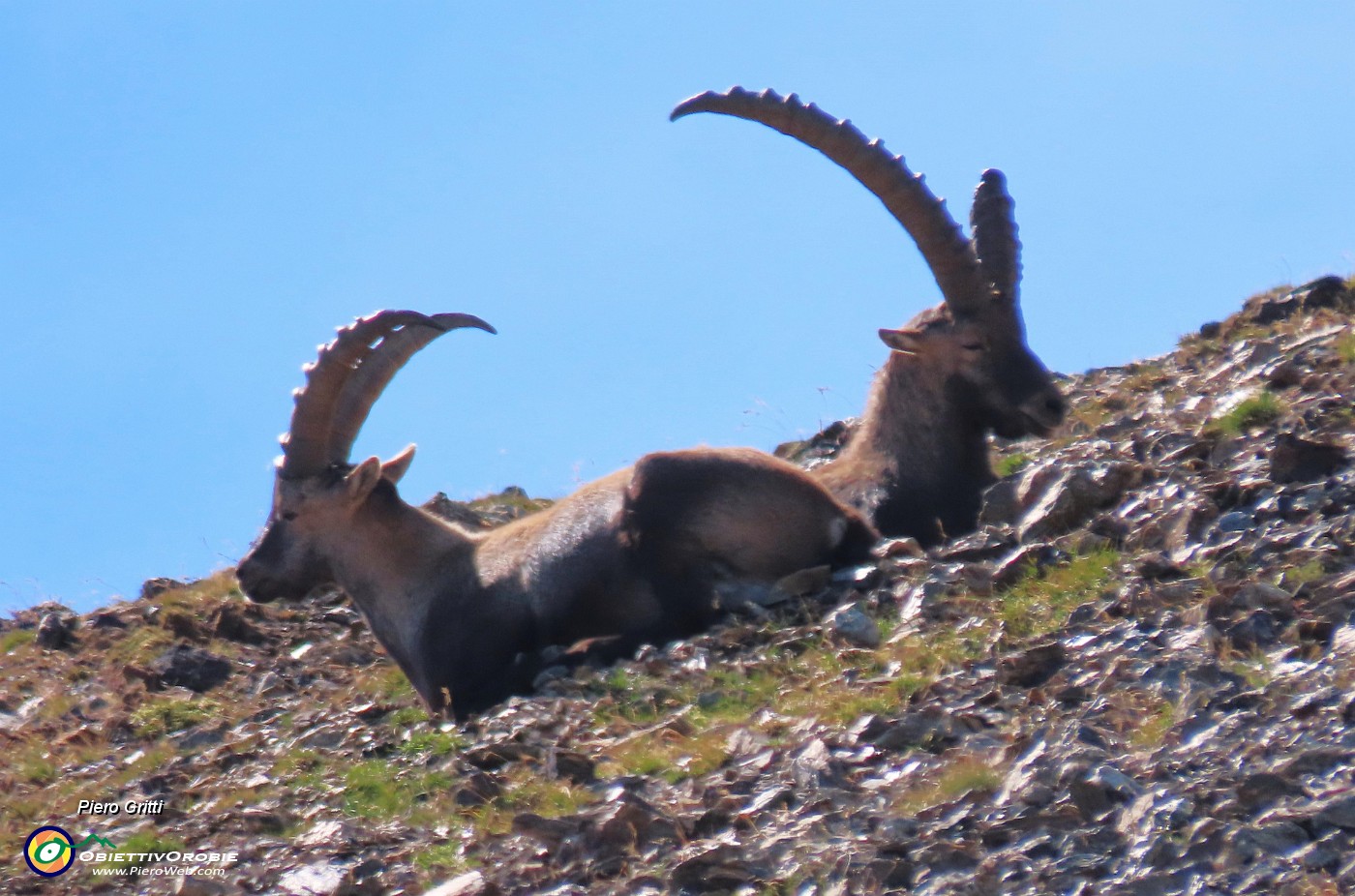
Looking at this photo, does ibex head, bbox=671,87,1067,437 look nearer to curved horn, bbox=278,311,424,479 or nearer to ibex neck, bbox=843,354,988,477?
ibex neck, bbox=843,354,988,477

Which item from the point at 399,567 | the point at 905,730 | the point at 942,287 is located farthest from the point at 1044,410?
the point at 905,730

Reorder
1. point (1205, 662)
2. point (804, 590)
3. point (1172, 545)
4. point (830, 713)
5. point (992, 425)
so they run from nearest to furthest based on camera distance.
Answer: point (1205, 662), point (830, 713), point (1172, 545), point (804, 590), point (992, 425)

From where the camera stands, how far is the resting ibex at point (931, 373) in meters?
10.3

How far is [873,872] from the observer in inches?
189

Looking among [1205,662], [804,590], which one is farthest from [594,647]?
[1205,662]

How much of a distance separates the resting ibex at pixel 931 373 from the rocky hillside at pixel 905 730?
70cm

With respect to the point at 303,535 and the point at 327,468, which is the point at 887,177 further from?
the point at 303,535

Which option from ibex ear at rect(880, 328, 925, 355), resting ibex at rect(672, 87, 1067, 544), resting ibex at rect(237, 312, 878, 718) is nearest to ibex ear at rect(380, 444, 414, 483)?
resting ibex at rect(237, 312, 878, 718)

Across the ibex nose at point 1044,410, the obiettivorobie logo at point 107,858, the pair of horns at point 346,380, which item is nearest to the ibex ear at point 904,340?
the ibex nose at point 1044,410

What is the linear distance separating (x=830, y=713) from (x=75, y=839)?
362 centimetres

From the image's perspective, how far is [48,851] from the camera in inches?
289

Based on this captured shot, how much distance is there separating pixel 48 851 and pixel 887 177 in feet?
21.7

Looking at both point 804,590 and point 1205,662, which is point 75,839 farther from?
point 1205,662

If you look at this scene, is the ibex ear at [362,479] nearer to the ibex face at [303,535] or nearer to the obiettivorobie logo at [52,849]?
the ibex face at [303,535]
